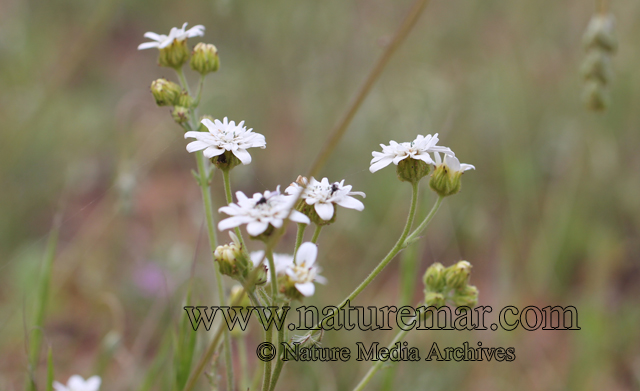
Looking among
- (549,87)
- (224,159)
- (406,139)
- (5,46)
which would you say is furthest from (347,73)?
(224,159)

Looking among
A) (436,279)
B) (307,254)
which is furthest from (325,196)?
(436,279)

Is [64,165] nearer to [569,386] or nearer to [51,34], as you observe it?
[51,34]

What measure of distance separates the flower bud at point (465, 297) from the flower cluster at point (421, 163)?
282 millimetres

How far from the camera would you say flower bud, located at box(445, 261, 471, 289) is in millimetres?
1411

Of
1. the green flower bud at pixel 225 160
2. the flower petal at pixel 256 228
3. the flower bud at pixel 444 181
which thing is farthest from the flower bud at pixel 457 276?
the green flower bud at pixel 225 160

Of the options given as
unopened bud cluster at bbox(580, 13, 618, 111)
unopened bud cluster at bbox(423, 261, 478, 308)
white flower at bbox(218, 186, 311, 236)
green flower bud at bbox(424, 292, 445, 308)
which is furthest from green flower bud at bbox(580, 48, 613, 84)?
white flower at bbox(218, 186, 311, 236)

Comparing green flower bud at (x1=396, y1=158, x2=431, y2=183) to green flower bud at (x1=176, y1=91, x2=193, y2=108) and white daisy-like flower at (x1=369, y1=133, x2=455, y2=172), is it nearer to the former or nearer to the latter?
white daisy-like flower at (x1=369, y1=133, x2=455, y2=172)

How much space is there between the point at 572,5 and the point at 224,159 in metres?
6.08

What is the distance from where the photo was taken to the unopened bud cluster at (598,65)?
1995 mm

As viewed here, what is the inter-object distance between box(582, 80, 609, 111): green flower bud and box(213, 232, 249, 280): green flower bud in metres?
1.55

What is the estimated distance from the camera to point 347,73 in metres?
5.04

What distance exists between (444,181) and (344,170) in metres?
2.96

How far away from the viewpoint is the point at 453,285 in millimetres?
1420

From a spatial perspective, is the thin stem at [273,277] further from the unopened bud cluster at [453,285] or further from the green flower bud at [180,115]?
the green flower bud at [180,115]
